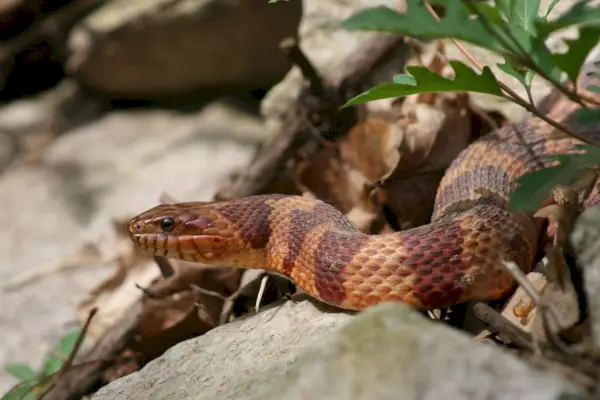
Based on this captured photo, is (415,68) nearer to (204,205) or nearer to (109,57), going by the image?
(204,205)

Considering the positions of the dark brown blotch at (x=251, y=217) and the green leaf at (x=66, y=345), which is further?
the green leaf at (x=66, y=345)

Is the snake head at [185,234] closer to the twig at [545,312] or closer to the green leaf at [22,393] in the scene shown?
the green leaf at [22,393]

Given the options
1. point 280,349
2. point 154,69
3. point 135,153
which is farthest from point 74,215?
point 280,349

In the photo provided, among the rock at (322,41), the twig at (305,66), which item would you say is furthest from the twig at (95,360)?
the rock at (322,41)

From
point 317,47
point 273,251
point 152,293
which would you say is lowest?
point 152,293

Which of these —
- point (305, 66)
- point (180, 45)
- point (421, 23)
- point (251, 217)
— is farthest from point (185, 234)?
point (180, 45)

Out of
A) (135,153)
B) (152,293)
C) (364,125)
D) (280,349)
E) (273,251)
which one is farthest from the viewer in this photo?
(135,153)
